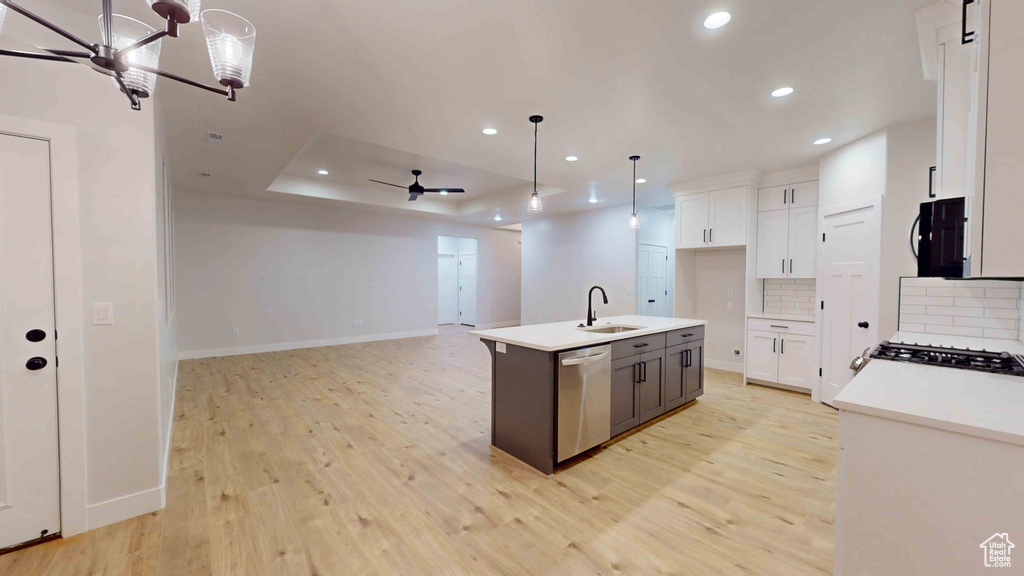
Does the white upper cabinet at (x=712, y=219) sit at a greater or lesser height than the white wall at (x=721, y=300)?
greater

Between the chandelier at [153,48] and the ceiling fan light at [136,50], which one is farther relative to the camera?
the ceiling fan light at [136,50]

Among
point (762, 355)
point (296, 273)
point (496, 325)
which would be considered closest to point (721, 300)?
point (762, 355)

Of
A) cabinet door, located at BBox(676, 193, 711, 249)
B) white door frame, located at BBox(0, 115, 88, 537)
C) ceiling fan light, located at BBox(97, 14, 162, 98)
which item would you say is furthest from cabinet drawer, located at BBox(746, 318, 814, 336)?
white door frame, located at BBox(0, 115, 88, 537)

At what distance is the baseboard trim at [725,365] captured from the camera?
5621 millimetres

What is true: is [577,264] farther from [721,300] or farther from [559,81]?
[559,81]

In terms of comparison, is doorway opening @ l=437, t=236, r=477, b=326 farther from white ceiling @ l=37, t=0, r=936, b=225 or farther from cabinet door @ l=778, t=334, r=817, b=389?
cabinet door @ l=778, t=334, r=817, b=389

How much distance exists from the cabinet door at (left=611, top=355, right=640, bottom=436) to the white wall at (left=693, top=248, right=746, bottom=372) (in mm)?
3182

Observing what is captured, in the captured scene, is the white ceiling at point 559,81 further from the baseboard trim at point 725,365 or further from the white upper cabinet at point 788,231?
the baseboard trim at point 725,365

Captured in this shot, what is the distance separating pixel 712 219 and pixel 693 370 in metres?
2.29

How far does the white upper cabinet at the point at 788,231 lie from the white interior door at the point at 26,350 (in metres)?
6.31

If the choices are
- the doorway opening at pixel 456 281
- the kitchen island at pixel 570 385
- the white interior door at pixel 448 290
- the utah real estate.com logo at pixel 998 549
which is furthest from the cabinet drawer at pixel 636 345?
the white interior door at pixel 448 290

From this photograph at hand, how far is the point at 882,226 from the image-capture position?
348cm

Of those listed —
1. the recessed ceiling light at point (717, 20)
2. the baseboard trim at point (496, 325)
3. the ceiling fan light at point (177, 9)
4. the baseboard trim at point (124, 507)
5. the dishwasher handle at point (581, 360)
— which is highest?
the recessed ceiling light at point (717, 20)

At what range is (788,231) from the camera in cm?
479
